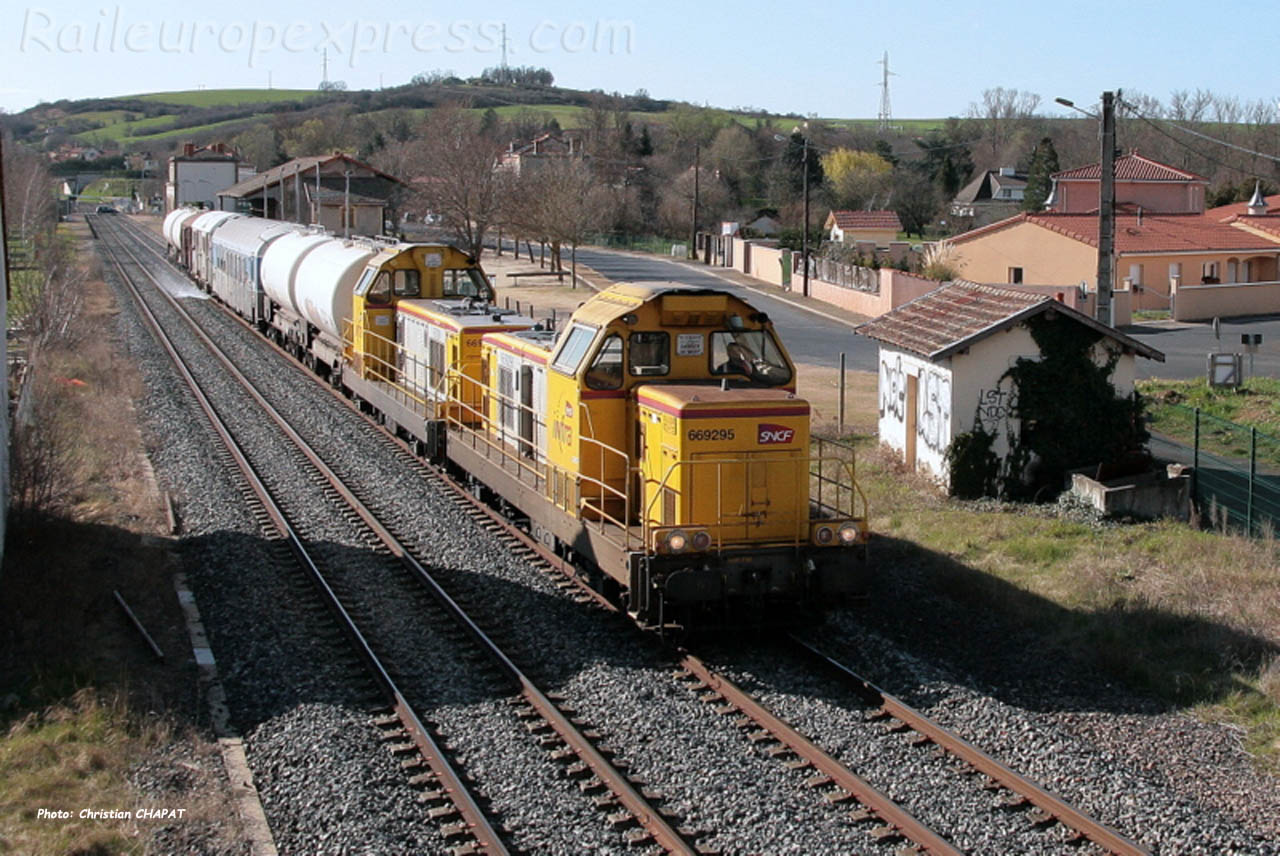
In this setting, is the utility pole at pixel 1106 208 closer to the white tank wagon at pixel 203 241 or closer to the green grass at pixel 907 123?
the white tank wagon at pixel 203 241

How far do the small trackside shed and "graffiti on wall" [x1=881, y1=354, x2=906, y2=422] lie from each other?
259mm

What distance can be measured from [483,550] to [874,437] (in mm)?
→ 9935

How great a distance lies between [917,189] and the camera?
328 feet

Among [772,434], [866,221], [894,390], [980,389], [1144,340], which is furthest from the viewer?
[866,221]

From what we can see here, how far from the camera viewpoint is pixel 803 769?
367 inches

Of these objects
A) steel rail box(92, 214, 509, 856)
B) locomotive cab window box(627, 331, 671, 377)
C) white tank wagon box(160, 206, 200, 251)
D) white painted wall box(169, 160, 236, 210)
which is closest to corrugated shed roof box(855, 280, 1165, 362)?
locomotive cab window box(627, 331, 671, 377)

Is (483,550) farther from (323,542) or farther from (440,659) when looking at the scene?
(440,659)

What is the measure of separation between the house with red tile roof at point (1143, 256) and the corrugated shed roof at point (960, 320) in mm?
27532

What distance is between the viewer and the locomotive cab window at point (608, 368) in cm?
1266

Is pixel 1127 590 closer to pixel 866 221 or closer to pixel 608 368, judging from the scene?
pixel 608 368

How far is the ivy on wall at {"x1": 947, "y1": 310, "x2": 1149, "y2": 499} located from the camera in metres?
18.4

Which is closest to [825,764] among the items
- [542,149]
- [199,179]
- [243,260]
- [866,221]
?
[243,260]

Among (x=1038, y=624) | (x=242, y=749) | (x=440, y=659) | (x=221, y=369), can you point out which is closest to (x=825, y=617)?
(x=1038, y=624)

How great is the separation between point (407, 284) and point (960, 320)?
9690mm
